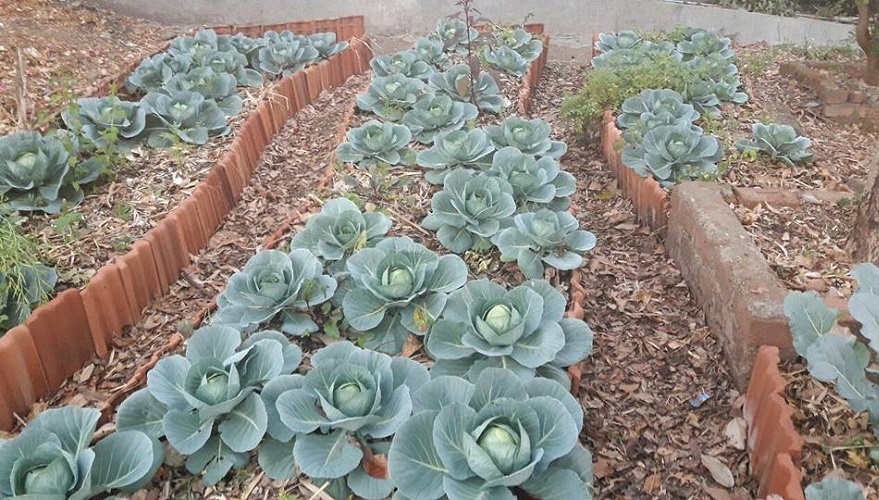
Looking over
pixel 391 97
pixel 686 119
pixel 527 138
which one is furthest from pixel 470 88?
pixel 686 119

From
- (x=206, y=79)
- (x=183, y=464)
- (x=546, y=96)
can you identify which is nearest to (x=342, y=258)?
(x=183, y=464)

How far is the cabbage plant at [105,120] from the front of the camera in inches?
119

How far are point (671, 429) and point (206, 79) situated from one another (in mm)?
2945

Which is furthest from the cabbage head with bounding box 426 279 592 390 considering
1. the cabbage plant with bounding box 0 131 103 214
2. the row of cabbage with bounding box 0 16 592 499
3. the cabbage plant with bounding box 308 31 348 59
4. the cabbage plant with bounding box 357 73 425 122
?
the cabbage plant with bounding box 308 31 348 59

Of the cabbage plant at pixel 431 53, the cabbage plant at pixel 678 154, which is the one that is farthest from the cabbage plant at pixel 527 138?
the cabbage plant at pixel 431 53

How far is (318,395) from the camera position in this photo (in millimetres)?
1650

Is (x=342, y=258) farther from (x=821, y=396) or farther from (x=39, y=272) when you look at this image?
(x=821, y=396)

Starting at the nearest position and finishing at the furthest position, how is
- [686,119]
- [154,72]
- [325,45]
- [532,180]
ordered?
[532,180]
[686,119]
[154,72]
[325,45]

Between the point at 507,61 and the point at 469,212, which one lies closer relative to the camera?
the point at 469,212

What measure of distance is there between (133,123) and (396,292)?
1.87 m

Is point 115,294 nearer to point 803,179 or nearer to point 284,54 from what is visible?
point 284,54

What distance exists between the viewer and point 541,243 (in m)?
2.35

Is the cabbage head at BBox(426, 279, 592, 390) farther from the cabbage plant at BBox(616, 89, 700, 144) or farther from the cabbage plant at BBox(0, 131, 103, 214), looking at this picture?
the cabbage plant at BBox(0, 131, 103, 214)

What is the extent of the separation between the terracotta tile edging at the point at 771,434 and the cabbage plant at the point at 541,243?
2.26 feet
